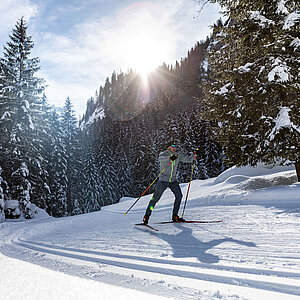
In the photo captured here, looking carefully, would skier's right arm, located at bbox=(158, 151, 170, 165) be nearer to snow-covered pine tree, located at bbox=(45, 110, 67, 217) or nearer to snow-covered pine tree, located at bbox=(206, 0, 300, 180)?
snow-covered pine tree, located at bbox=(206, 0, 300, 180)

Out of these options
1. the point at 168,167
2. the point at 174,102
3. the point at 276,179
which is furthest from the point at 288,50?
the point at 174,102

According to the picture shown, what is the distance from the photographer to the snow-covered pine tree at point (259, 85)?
297 inches

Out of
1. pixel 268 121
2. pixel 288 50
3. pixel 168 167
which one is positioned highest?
pixel 288 50

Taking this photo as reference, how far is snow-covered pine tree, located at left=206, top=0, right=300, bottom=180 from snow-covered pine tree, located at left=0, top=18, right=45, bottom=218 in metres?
15.7

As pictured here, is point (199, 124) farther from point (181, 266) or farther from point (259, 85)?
point (181, 266)

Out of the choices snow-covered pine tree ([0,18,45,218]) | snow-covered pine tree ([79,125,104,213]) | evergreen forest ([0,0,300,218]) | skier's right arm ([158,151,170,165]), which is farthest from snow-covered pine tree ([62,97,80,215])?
skier's right arm ([158,151,170,165])

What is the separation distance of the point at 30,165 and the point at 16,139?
2544 millimetres

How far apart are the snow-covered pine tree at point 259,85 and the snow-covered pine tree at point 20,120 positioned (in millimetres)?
15699

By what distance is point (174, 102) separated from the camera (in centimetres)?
11056

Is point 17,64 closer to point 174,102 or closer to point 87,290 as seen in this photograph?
point 87,290

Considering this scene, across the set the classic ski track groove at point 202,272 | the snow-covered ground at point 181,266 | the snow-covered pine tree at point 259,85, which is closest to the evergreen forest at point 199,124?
the snow-covered pine tree at point 259,85

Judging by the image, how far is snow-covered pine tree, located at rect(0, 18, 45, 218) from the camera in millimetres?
18250

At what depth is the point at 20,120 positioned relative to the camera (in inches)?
750

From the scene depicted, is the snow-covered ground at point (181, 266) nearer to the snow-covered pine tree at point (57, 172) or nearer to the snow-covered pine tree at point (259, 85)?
the snow-covered pine tree at point (259, 85)
